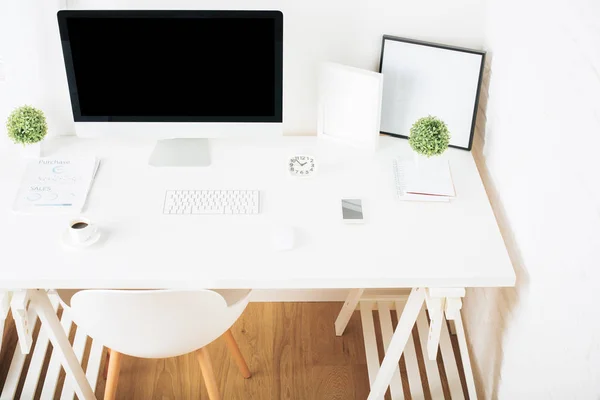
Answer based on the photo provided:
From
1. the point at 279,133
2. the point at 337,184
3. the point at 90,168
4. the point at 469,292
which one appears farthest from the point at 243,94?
the point at 469,292

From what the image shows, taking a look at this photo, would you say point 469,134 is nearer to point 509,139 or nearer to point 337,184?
point 509,139

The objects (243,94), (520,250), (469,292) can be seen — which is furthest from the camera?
(469,292)

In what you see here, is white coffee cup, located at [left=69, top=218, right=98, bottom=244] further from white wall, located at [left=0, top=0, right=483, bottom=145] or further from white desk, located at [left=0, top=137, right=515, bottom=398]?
white wall, located at [left=0, top=0, right=483, bottom=145]

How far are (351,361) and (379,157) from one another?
77cm

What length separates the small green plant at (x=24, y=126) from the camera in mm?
1780

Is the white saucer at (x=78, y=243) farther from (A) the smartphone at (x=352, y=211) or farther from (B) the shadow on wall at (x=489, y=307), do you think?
(B) the shadow on wall at (x=489, y=307)

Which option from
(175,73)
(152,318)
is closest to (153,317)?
(152,318)

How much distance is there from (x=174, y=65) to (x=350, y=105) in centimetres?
53

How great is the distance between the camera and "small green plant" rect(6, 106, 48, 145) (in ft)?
5.84

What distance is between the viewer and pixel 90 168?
181 cm

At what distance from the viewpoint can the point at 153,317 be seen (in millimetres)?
1418

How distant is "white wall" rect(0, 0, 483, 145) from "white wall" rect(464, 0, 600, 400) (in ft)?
0.48

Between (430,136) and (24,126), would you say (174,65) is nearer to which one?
(24,126)

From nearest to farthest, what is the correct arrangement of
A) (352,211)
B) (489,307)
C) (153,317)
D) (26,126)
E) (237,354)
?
(153,317) < (352,211) < (26,126) < (489,307) < (237,354)
